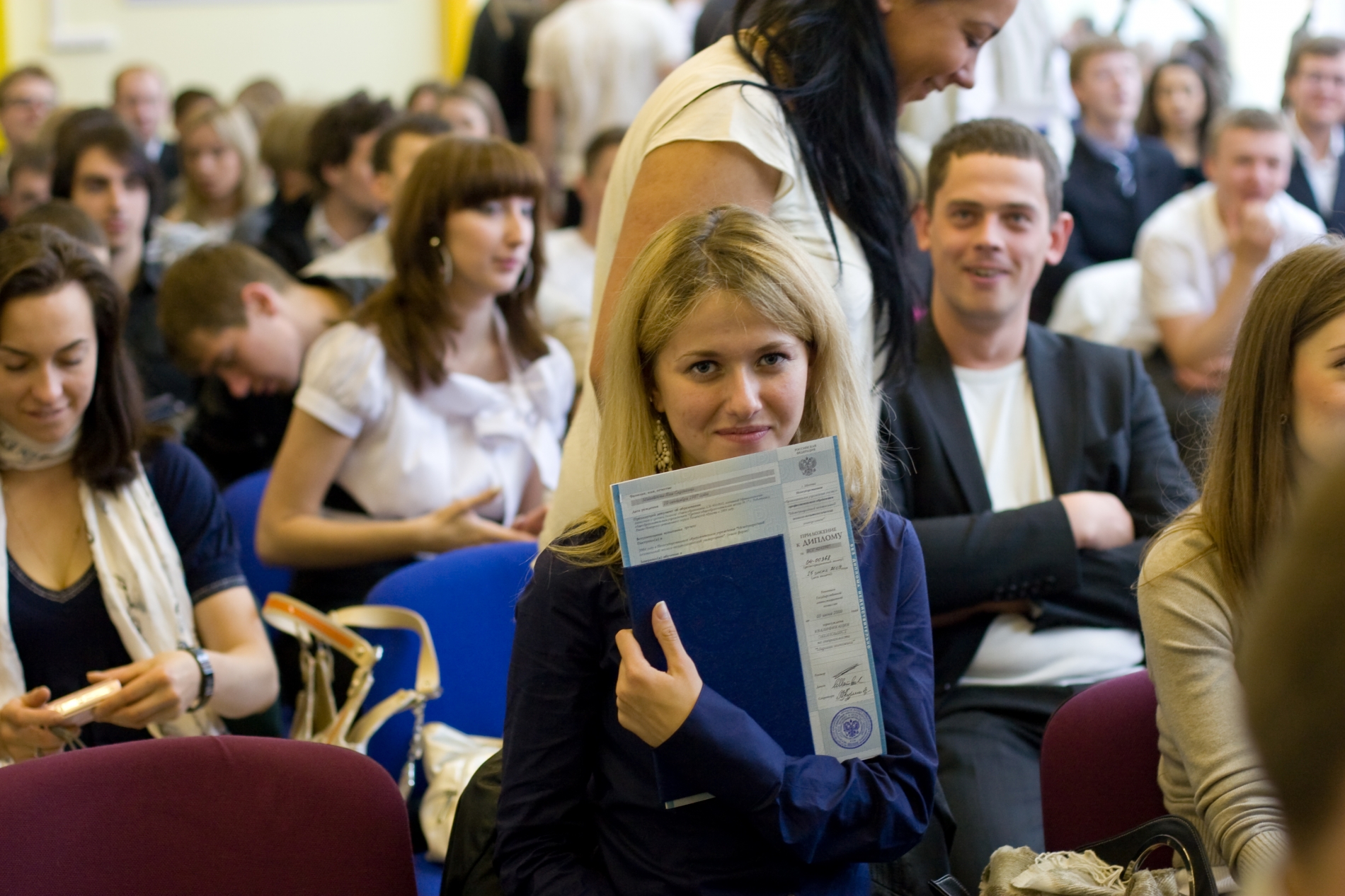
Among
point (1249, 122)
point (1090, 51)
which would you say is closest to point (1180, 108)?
point (1090, 51)

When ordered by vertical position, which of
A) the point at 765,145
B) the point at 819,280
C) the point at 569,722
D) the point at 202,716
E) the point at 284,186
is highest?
the point at 284,186

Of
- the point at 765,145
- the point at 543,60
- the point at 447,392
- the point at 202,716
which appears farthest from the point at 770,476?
the point at 543,60

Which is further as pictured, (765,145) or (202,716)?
(202,716)

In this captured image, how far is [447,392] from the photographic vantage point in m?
2.75

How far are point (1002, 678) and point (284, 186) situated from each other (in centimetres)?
365

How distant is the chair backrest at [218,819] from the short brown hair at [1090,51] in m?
4.74

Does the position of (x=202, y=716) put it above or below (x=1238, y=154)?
below

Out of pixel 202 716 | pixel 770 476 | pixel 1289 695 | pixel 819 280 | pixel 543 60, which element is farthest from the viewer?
pixel 543 60

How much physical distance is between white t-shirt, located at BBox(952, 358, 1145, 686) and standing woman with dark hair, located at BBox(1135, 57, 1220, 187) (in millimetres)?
3767

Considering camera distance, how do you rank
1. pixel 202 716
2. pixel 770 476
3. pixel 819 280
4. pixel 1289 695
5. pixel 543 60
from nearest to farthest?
1. pixel 1289 695
2. pixel 770 476
3. pixel 819 280
4. pixel 202 716
5. pixel 543 60

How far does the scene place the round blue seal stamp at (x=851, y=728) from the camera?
136 cm

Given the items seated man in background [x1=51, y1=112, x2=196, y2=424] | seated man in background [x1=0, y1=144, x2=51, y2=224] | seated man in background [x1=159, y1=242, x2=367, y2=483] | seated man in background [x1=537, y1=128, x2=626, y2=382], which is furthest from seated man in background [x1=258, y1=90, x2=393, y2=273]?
seated man in background [x1=0, y1=144, x2=51, y2=224]

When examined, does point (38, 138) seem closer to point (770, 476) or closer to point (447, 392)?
point (447, 392)

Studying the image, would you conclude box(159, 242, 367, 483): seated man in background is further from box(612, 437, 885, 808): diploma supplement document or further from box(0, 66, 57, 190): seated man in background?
box(0, 66, 57, 190): seated man in background
